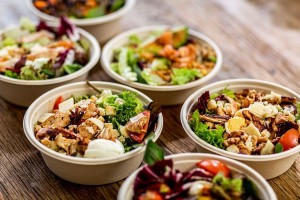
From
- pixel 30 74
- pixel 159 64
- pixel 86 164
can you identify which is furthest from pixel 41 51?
pixel 86 164

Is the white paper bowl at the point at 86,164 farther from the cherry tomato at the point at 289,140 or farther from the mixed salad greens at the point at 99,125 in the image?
the cherry tomato at the point at 289,140

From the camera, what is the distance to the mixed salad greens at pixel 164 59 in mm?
3221

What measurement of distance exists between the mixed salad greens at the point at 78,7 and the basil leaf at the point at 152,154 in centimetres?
174

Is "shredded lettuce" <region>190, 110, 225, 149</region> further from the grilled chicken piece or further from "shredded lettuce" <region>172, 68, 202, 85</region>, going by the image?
"shredded lettuce" <region>172, 68, 202, 85</region>

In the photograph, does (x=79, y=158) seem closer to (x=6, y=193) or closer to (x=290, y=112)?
(x=6, y=193)

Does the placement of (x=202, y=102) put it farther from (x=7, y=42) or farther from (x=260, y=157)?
(x=7, y=42)

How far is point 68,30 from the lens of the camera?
3555 mm

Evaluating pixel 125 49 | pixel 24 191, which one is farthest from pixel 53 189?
pixel 125 49

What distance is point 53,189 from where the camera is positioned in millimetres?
2609

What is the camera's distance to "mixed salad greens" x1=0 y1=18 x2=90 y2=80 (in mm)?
3145

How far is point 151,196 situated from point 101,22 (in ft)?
6.20

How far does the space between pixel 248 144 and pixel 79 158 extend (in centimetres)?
83

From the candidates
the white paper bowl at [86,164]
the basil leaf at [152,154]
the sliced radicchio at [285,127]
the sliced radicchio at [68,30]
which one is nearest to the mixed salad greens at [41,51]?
the sliced radicchio at [68,30]

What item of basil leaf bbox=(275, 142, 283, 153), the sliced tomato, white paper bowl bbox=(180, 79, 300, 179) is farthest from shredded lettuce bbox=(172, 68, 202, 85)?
the sliced tomato
